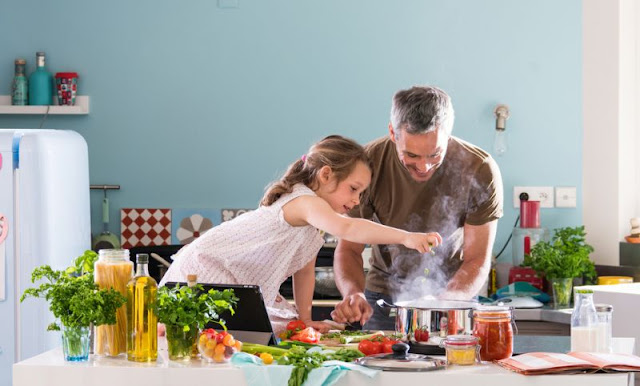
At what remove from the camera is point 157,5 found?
4.98 m

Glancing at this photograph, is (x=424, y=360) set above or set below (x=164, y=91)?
below

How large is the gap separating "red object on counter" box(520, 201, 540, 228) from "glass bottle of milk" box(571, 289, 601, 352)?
2.42 metres

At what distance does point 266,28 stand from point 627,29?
5.87ft

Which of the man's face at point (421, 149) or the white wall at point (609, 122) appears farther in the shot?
the white wall at point (609, 122)

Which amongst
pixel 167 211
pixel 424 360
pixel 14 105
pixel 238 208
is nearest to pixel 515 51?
pixel 238 208

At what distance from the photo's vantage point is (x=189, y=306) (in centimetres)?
225

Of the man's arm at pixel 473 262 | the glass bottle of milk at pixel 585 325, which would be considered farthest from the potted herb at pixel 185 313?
the man's arm at pixel 473 262

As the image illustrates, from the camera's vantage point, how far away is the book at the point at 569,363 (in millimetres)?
2156

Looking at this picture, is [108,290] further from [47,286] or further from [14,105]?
[14,105]

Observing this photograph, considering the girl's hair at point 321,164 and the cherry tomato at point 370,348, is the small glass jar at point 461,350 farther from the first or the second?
the girl's hair at point 321,164

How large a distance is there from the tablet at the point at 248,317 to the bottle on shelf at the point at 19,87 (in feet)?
8.88

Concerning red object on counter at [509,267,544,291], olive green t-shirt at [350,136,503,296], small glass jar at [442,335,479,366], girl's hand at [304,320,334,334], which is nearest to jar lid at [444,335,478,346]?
small glass jar at [442,335,479,366]

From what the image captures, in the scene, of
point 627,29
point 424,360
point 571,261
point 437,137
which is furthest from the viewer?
point 627,29

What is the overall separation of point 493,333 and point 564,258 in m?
2.22
